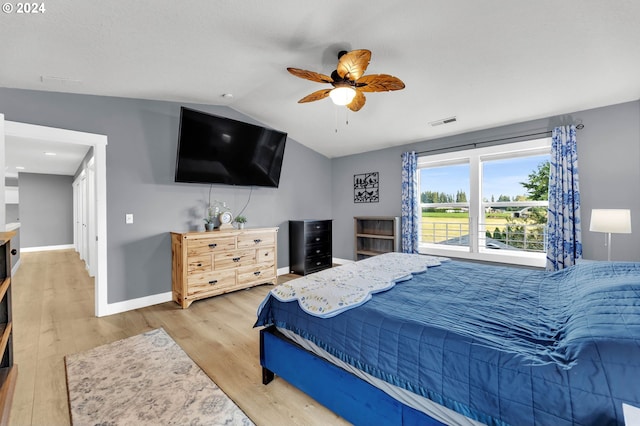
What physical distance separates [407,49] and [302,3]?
1.09m

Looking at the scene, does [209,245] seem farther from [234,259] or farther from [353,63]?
[353,63]

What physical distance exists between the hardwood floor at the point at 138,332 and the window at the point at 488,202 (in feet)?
10.3

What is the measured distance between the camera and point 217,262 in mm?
3729

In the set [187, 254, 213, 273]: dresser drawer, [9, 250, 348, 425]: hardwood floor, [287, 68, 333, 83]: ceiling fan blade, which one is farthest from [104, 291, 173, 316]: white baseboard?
[287, 68, 333, 83]: ceiling fan blade

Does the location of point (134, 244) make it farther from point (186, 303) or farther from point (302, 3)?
point (302, 3)

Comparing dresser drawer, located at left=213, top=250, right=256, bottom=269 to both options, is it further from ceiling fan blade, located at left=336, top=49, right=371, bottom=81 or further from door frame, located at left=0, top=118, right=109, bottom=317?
ceiling fan blade, located at left=336, top=49, right=371, bottom=81

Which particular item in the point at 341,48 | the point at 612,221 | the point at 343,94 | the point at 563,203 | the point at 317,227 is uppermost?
the point at 341,48

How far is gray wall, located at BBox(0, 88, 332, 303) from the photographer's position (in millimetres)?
2994

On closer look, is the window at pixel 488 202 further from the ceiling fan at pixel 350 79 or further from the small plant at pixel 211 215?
the small plant at pixel 211 215

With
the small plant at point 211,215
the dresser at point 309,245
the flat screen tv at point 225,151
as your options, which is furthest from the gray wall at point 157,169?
the dresser at point 309,245

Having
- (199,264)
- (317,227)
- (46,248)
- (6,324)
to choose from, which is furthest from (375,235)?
(46,248)

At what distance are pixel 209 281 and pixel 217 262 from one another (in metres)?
0.26

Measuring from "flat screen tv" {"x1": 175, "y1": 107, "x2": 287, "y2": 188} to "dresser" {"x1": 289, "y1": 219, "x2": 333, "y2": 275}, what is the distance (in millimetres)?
974

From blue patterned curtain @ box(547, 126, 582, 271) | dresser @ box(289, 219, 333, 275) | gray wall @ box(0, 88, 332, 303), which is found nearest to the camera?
gray wall @ box(0, 88, 332, 303)
